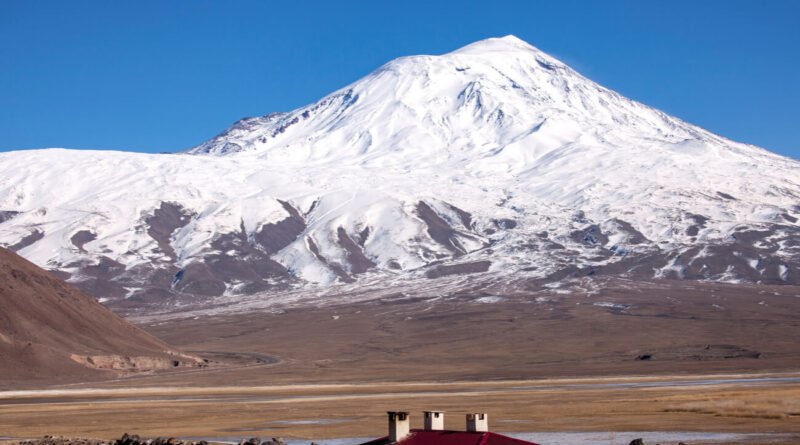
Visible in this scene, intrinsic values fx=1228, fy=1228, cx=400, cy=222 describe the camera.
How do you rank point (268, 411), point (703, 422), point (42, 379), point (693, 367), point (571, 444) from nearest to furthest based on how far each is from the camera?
point (571, 444), point (703, 422), point (268, 411), point (42, 379), point (693, 367)

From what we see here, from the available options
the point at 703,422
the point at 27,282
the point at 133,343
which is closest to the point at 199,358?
the point at 133,343

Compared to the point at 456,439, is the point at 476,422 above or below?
above

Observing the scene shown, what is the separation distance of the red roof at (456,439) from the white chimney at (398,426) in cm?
25

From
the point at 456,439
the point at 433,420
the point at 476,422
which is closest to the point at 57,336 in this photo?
the point at 433,420

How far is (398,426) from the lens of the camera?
1373 inches

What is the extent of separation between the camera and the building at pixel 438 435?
33344 millimetres

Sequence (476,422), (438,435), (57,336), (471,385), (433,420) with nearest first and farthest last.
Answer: (438,435) < (476,422) < (433,420) < (471,385) < (57,336)

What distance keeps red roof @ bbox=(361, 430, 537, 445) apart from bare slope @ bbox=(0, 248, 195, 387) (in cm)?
9688

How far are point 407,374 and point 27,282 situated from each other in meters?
47.4

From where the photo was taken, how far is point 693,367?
135 metres

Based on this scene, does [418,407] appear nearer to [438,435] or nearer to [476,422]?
[476,422]

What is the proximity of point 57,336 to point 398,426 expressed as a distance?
112 metres

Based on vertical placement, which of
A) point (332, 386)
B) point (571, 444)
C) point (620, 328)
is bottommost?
point (571, 444)

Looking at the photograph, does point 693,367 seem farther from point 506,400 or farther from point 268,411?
point 268,411
